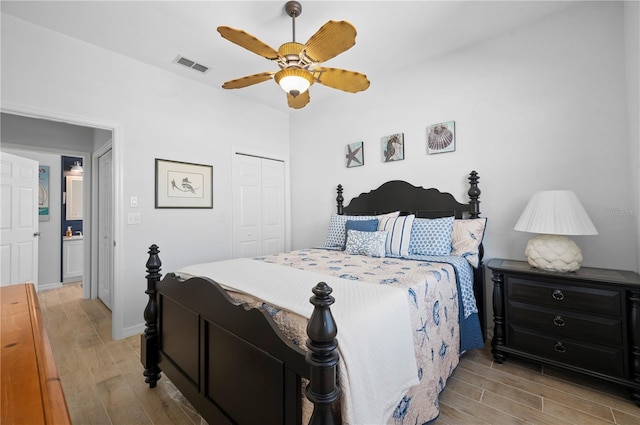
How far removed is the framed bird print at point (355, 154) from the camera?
3.63 metres

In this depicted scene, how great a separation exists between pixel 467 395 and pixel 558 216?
4.52ft

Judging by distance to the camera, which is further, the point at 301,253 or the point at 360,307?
the point at 301,253

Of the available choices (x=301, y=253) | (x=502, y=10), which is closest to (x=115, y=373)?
(x=301, y=253)

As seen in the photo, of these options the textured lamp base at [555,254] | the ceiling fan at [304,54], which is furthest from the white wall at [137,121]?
the textured lamp base at [555,254]

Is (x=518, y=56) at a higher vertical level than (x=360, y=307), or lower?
higher

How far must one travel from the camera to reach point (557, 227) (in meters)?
1.95

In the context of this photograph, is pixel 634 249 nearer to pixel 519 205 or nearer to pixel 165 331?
pixel 519 205

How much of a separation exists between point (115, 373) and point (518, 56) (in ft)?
14.0

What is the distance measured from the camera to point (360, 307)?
1217 mm

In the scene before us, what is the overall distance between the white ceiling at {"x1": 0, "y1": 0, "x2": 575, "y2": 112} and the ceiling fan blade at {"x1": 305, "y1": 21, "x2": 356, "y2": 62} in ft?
2.08

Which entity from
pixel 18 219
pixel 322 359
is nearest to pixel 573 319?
pixel 322 359

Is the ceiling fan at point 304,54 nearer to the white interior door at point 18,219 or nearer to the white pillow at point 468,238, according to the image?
the white pillow at point 468,238

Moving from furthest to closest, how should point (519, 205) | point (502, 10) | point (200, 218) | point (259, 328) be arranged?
point (200, 218) → point (519, 205) → point (502, 10) → point (259, 328)

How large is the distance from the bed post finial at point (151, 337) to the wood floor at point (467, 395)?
100mm
